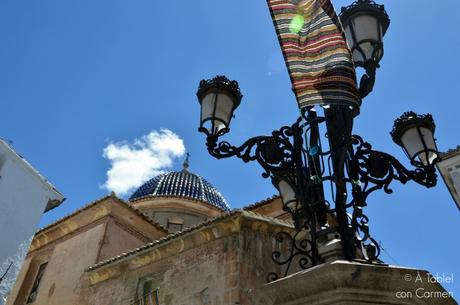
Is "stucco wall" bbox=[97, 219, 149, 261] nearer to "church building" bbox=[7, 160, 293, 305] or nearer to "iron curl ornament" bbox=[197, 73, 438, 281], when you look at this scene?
"church building" bbox=[7, 160, 293, 305]

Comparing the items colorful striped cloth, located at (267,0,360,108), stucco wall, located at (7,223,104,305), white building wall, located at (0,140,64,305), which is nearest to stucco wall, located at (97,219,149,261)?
stucco wall, located at (7,223,104,305)

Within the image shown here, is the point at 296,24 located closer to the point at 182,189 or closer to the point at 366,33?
the point at 366,33

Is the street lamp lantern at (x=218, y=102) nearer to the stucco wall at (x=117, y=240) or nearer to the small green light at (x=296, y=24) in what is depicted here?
the small green light at (x=296, y=24)

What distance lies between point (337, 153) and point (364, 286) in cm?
150

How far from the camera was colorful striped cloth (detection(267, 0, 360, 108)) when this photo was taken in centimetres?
432

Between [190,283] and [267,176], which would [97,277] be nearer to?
[190,283]

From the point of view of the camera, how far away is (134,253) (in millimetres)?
12203

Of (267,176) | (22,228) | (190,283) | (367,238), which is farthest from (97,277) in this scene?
(367,238)

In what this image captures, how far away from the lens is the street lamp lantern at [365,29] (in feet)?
15.0

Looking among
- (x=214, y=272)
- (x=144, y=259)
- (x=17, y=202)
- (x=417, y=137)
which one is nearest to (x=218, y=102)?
(x=417, y=137)

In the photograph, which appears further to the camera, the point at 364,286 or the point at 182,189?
the point at 182,189

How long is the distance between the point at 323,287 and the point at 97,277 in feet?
36.3

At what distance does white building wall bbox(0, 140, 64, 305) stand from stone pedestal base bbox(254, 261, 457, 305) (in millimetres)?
9955

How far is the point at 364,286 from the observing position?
299cm
